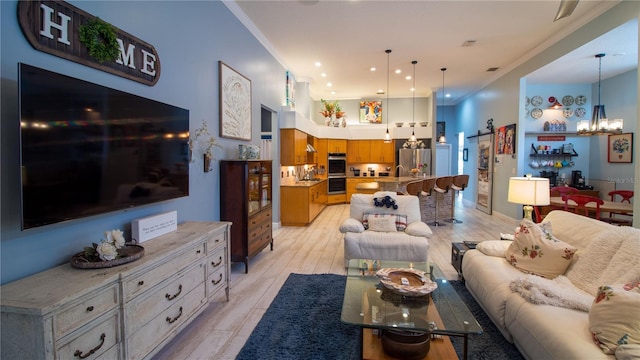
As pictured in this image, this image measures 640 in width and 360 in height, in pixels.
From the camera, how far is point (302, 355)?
2.22 m

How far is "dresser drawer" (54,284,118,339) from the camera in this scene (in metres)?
1.41

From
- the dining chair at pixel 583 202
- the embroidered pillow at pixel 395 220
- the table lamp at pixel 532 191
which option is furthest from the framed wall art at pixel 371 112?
the table lamp at pixel 532 191

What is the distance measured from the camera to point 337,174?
390 inches

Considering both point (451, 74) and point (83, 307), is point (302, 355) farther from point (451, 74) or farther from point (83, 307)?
point (451, 74)

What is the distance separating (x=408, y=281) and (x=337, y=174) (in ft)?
24.7

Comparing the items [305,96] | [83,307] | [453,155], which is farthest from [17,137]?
[453,155]

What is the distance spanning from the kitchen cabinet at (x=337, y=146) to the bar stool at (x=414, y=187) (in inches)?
156

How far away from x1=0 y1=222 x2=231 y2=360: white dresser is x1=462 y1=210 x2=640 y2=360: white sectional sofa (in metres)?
2.47

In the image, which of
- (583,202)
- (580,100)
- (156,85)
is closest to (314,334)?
(156,85)

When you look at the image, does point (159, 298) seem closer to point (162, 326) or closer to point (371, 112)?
point (162, 326)

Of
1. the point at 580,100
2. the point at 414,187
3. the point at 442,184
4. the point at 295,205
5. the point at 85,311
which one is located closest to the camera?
the point at 85,311

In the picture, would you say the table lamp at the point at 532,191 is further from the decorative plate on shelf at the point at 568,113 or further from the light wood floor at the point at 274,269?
the decorative plate on shelf at the point at 568,113

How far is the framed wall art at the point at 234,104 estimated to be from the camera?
3.90m

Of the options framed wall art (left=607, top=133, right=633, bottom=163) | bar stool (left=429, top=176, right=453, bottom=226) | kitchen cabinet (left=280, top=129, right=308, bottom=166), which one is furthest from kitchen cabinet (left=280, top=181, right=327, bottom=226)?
framed wall art (left=607, top=133, right=633, bottom=163)
